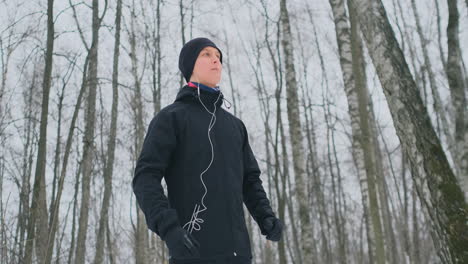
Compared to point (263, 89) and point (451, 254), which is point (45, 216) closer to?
point (451, 254)

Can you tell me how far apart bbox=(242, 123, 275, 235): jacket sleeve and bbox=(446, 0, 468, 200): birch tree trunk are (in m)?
3.80

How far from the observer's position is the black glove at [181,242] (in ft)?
5.33

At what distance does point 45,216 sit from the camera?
478 cm

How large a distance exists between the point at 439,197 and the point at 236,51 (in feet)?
60.9

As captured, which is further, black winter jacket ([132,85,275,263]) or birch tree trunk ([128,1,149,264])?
birch tree trunk ([128,1,149,264])

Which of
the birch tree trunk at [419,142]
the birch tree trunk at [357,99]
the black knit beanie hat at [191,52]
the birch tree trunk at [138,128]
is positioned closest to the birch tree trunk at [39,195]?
the black knit beanie hat at [191,52]

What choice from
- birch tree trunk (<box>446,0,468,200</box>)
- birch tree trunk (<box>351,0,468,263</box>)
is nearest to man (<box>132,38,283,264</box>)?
birch tree trunk (<box>351,0,468,263</box>)

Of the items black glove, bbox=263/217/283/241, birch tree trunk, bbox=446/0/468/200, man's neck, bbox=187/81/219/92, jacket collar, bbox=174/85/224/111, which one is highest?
birch tree trunk, bbox=446/0/468/200

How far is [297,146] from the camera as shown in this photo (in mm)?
7848

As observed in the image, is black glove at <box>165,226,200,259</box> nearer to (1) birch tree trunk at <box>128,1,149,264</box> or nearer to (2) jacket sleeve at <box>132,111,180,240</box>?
(2) jacket sleeve at <box>132,111,180,240</box>

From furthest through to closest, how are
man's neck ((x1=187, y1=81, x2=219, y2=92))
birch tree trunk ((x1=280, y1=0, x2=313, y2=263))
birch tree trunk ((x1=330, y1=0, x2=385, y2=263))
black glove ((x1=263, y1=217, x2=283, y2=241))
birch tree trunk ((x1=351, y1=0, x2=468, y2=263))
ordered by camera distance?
1. birch tree trunk ((x1=280, y1=0, x2=313, y2=263))
2. birch tree trunk ((x1=330, y1=0, x2=385, y2=263))
3. birch tree trunk ((x1=351, y1=0, x2=468, y2=263))
4. man's neck ((x1=187, y1=81, x2=219, y2=92))
5. black glove ((x1=263, y1=217, x2=283, y2=241))

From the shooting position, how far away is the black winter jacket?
179cm

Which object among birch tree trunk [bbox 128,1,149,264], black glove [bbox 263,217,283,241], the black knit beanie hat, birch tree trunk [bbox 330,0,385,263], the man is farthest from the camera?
birch tree trunk [bbox 128,1,149,264]

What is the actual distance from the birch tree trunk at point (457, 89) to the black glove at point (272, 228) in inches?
151
